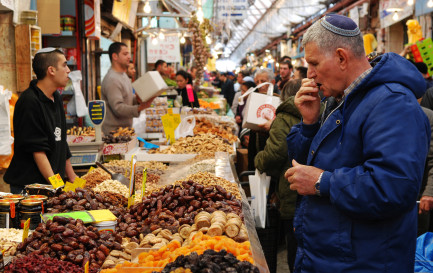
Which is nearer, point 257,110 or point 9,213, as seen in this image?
point 9,213

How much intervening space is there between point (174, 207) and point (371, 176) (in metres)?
1.57

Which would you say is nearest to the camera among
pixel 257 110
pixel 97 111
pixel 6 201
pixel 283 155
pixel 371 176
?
pixel 371 176

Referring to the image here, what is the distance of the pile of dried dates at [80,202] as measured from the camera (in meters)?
3.17

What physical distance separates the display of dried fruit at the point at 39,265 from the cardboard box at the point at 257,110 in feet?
9.56

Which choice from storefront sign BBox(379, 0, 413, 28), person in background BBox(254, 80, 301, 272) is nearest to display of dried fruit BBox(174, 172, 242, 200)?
person in background BBox(254, 80, 301, 272)

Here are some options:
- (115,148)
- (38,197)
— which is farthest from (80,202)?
(115,148)

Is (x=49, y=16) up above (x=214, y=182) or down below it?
above

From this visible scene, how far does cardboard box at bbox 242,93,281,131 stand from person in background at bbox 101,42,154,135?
207 cm

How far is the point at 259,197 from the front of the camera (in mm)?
4379

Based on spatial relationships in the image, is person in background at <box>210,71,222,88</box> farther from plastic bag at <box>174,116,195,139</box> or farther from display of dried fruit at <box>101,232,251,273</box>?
display of dried fruit at <box>101,232,251,273</box>

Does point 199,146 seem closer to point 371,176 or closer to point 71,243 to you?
point 71,243

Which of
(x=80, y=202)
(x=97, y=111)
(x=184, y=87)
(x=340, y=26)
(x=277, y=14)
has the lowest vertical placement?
(x=80, y=202)

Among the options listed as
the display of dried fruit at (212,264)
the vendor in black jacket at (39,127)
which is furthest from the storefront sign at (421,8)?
the display of dried fruit at (212,264)

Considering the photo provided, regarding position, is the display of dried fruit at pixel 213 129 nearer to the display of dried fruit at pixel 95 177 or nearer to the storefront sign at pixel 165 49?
the display of dried fruit at pixel 95 177
